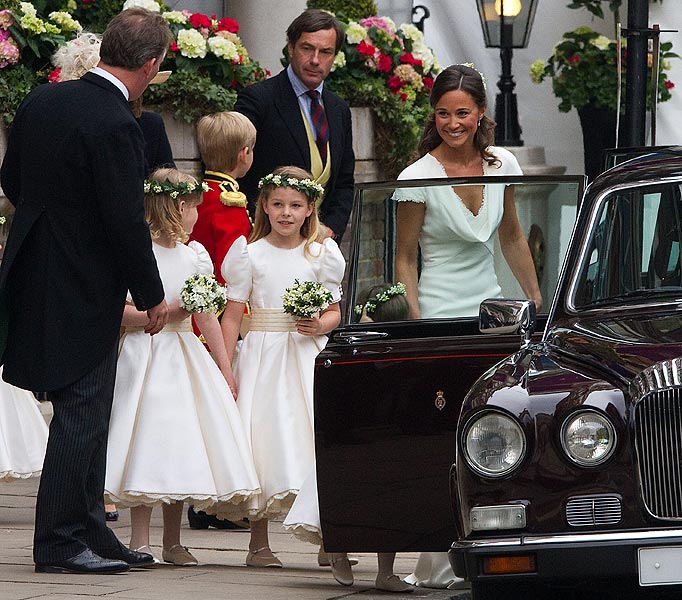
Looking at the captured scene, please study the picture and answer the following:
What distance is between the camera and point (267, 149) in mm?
9359

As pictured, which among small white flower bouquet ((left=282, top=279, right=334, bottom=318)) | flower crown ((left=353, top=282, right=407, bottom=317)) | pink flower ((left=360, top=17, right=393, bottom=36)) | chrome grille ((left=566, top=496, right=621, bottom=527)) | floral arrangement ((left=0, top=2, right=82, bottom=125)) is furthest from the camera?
pink flower ((left=360, top=17, right=393, bottom=36))

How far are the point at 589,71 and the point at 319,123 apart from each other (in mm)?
8573

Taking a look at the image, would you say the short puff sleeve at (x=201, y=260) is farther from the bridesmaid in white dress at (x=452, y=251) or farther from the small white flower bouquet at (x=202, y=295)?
the bridesmaid in white dress at (x=452, y=251)

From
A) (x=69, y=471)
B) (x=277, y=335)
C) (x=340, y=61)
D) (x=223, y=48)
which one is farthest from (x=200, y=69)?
(x=69, y=471)

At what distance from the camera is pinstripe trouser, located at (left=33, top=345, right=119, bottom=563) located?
662 cm

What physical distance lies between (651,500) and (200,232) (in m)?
4.24

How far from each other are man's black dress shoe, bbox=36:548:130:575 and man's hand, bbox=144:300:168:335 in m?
0.95

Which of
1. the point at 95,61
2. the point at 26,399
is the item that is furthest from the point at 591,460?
the point at 26,399

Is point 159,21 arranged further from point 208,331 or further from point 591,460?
point 591,460

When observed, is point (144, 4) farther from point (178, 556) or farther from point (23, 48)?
point (178, 556)

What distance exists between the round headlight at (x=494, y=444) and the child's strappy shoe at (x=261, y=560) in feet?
7.91

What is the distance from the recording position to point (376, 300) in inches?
257

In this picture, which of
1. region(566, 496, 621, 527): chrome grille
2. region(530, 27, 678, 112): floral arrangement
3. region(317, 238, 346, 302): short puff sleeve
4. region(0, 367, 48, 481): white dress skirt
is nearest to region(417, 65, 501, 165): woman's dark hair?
region(317, 238, 346, 302): short puff sleeve

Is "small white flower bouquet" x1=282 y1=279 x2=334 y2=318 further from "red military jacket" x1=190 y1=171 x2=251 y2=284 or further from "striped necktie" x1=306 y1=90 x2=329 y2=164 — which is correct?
"striped necktie" x1=306 y1=90 x2=329 y2=164
